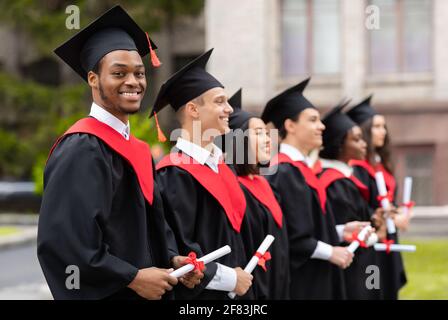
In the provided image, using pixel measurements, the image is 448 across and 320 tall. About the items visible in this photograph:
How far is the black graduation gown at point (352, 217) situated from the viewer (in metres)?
6.73

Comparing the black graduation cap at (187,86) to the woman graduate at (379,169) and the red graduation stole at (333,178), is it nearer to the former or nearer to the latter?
the red graduation stole at (333,178)

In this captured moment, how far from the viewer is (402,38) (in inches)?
808

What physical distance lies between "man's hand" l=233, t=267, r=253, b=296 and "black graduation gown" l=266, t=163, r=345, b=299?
1.33 metres

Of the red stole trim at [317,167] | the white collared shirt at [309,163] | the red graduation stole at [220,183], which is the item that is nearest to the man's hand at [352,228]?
the white collared shirt at [309,163]

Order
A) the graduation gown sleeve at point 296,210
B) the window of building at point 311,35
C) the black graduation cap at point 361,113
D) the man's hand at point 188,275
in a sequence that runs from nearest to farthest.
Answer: the man's hand at point 188,275 < the graduation gown sleeve at point 296,210 < the black graduation cap at point 361,113 < the window of building at point 311,35

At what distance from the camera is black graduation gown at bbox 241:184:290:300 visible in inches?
203

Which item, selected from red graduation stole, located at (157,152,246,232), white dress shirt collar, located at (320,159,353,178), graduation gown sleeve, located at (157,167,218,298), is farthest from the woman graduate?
graduation gown sleeve, located at (157,167,218,298)

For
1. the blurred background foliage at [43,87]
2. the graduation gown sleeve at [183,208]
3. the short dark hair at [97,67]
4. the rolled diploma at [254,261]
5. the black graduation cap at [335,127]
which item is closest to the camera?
the short dark hair at [97,67]

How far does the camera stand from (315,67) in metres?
21.0

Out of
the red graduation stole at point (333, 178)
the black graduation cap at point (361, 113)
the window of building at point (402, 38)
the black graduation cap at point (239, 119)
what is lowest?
the red graduation stole at point (333, 178)

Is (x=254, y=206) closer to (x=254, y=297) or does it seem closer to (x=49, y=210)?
(x=254, y=297)

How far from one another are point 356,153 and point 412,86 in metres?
13.7

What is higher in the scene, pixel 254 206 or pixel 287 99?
pixel 287 99
